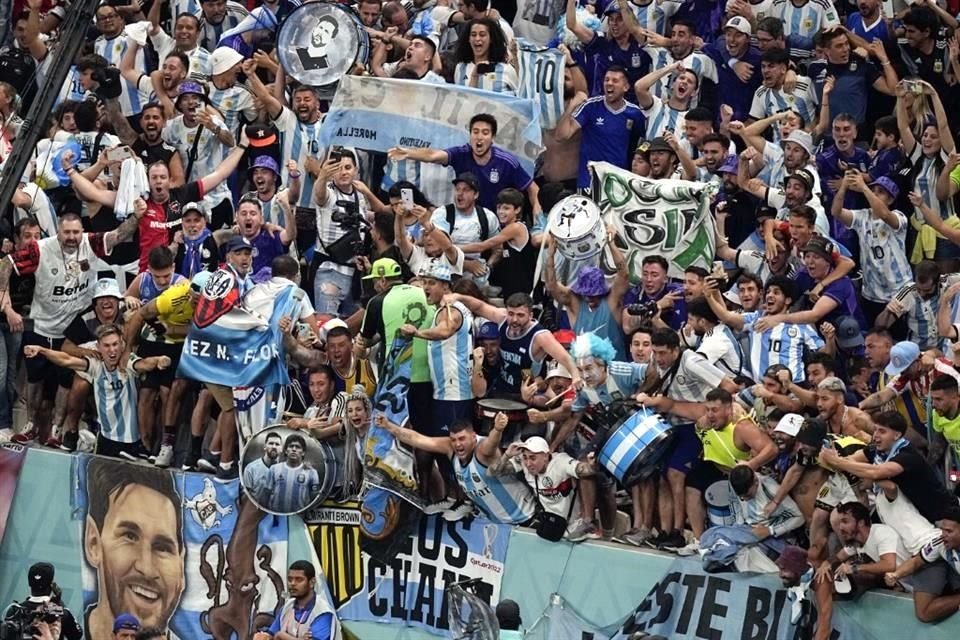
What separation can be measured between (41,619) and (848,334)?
654 cm

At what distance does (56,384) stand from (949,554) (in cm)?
886

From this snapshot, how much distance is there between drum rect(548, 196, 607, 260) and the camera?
19188 millimetres

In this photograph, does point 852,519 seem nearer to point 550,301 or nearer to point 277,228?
point 550,301

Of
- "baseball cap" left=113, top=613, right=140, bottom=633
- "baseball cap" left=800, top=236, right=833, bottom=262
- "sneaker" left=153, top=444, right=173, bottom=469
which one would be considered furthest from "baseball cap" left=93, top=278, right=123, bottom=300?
"baseball cap" left=800, top=236, right=833, bottom=262

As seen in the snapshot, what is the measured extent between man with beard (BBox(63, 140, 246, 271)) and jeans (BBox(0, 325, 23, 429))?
1.37m

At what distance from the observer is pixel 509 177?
2097cm

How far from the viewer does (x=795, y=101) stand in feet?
69.2

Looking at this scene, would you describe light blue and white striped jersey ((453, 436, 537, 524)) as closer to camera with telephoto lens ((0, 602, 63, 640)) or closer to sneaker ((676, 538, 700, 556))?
sneaker ((676, 538, 700, 556))

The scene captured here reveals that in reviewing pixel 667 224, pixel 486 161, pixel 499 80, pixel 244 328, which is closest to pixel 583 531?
pixel 667 224

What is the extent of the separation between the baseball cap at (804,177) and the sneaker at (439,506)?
3.71 metres

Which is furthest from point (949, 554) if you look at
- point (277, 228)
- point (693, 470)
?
point (277, 228)

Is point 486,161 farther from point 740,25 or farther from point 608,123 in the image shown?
point 740,25

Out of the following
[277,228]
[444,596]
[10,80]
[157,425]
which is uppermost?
[10,80]

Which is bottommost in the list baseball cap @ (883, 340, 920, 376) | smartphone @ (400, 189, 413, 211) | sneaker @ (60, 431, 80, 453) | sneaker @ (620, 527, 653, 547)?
sneaker @ (620, 527, 653, 547)
